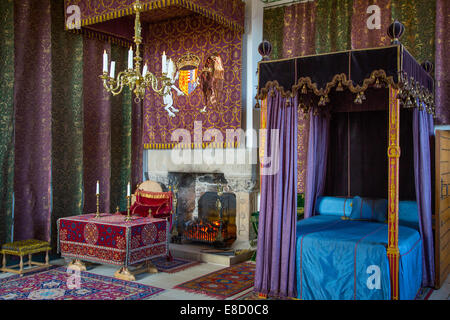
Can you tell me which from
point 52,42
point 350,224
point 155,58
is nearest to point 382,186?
point 350,224

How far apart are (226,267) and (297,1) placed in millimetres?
4327

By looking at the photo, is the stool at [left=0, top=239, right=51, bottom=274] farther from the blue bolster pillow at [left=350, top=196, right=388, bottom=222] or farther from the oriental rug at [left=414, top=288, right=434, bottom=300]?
the oriental rug at [left=414, top=288, right=434, bottom=300]

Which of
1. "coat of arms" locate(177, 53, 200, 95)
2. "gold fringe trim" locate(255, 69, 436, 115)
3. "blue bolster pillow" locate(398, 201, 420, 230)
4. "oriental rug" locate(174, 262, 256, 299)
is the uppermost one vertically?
"coat of arms" locate(177, 53, 200, 95)

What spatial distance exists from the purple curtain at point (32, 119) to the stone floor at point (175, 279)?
0.81 m

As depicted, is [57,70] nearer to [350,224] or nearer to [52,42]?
[52,42]

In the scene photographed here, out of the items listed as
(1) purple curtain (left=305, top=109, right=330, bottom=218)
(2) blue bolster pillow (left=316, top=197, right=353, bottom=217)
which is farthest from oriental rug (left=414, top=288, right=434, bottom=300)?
(1) purple curtain (left=305, top=109, right=330, bottom=218)

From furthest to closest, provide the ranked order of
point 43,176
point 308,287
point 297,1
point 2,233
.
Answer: point 297,1
point 43,176
point 2,233
point 308,287

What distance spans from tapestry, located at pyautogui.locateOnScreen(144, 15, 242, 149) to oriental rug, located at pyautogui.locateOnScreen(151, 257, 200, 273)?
1.87m

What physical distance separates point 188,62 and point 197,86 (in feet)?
1.47

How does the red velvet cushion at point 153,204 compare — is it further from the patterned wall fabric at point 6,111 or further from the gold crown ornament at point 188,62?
the gold crown ornament at point 188,62

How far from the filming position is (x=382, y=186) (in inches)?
241

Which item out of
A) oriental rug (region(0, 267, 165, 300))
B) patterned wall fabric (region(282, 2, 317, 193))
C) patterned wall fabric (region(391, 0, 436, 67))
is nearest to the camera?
oriental rug (region(0, 267, 165, 300))

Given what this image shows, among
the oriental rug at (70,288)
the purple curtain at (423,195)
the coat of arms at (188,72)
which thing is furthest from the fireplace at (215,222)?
the purple curtain at (423,195)

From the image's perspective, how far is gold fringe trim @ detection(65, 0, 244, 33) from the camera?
544cm
